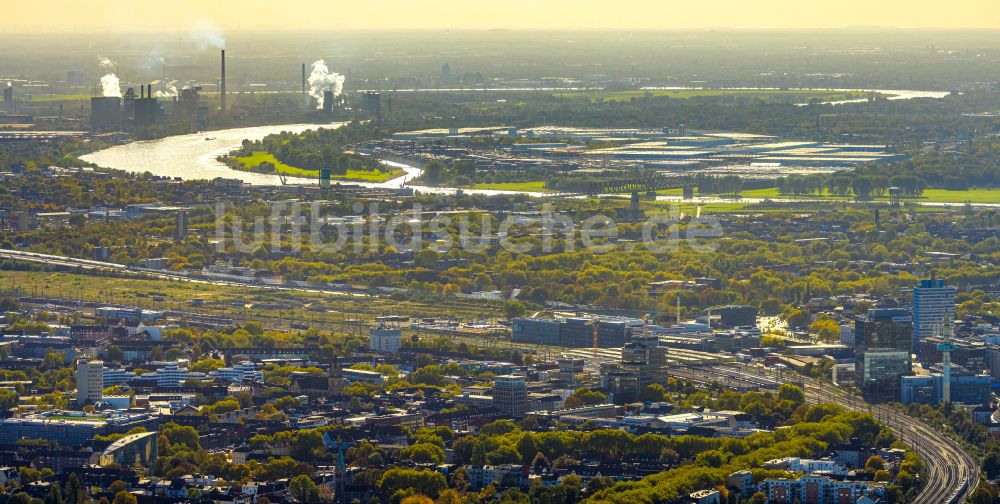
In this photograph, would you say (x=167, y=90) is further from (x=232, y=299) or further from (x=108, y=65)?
(x=232, y=299)

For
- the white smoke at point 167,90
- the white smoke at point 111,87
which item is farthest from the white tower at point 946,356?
the white smoke at point 167,90

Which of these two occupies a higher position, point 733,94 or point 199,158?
point 733,94

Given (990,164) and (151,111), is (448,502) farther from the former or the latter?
(151,111)

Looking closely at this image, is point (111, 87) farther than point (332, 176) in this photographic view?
Yes

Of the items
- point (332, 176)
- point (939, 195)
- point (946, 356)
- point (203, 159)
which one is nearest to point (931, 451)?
point (946, 356)

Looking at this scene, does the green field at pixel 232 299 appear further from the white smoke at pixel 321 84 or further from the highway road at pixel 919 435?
the white smoke at pixel 321 84

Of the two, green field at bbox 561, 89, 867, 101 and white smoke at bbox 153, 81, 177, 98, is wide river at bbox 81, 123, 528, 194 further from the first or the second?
green field at bbox 561, 89, 867, 101

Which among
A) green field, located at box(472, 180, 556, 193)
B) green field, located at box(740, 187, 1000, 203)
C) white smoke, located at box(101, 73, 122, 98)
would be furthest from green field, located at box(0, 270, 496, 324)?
white smoke, located at box(101, 73, 122, 98)

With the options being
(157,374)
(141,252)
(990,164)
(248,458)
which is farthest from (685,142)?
(248,458)
